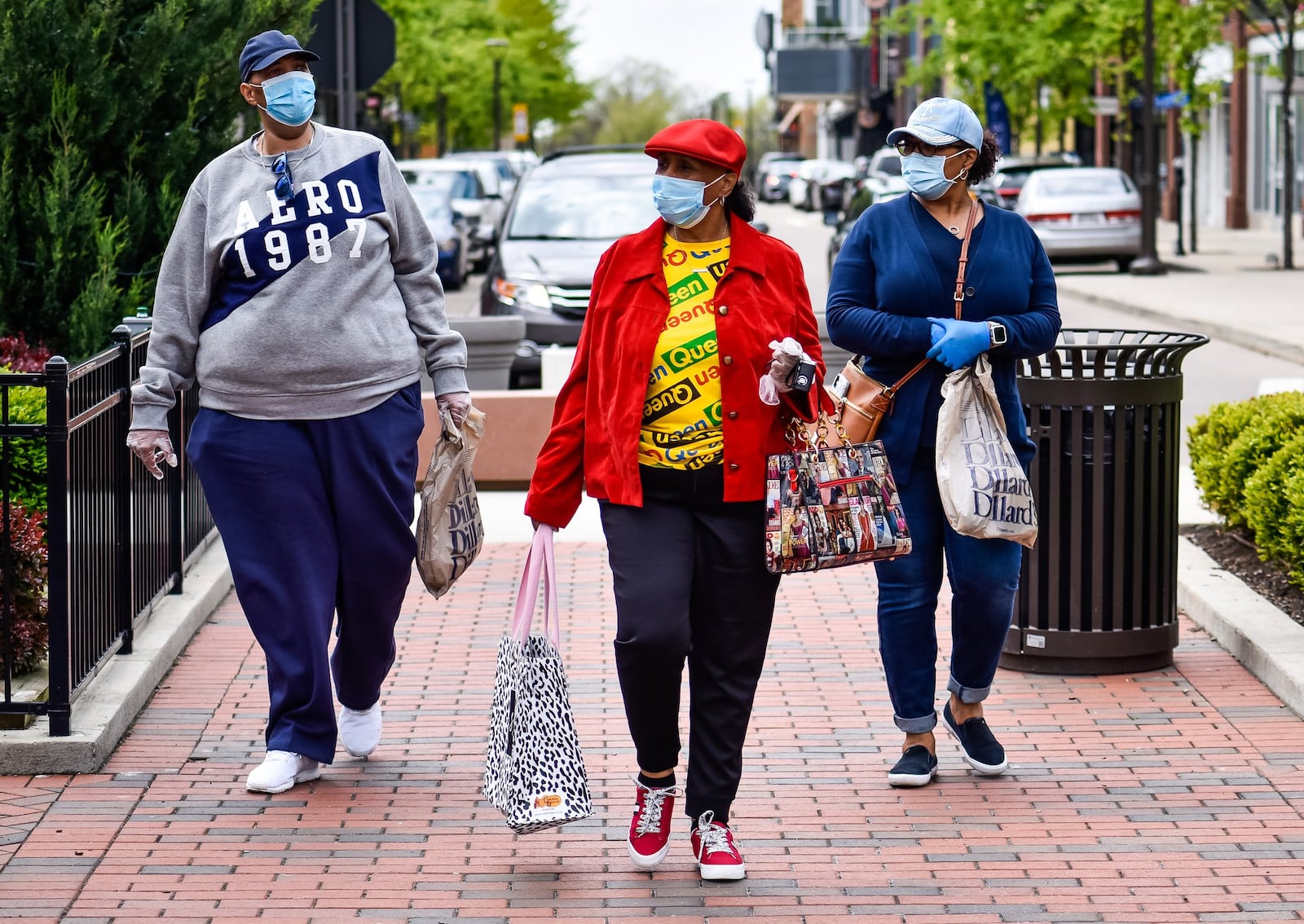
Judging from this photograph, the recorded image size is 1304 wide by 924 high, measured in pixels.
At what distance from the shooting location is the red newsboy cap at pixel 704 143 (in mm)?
4324

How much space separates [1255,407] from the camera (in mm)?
8133

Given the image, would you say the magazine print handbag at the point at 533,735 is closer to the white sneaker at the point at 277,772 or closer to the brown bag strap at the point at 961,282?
the white sneaker at the point at 277,772

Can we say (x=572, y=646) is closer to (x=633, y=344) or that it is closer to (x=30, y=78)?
(x=633, y=344)

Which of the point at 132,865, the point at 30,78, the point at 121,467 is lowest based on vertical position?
the point at 132,865


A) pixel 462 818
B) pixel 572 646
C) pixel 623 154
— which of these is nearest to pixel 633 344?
pixel 462 818

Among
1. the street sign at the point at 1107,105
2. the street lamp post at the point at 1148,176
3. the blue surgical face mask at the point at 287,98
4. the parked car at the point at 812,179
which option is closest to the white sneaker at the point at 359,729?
the blue surgical face mask at the point at 287,98

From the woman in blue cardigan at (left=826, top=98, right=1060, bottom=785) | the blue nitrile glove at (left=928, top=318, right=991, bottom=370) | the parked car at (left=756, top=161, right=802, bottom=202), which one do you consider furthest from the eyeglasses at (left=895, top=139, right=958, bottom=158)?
the parked car at (left=756, top=161, right=802, bottom=202)

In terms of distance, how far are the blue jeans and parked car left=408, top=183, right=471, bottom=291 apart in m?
18.8

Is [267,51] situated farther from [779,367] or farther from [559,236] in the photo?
[559,236]

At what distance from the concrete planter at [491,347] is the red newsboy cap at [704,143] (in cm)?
621

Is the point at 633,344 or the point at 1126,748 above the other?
the point at 633,344

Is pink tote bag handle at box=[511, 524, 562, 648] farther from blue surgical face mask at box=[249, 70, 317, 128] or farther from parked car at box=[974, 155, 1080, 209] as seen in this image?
parked car at box=[974, 155, 1080, 209]

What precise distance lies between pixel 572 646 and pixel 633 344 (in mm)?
2724

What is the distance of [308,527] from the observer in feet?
16.8
